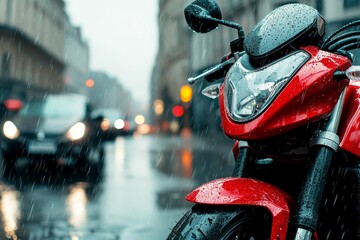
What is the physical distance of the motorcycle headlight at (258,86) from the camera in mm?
2480

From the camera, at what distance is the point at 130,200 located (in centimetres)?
766

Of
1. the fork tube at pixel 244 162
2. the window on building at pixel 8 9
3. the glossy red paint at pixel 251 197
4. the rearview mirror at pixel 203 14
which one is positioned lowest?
the glossy red paint at pixel 251 197

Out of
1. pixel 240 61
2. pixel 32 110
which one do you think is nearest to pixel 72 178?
pixel 32 110

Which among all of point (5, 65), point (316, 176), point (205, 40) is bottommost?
point (5, 65)

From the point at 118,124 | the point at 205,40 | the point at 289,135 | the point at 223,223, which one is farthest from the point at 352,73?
the point at 205,40

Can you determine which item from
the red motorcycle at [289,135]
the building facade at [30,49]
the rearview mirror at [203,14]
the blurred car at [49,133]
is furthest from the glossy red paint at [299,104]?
the building facade at [30,49]

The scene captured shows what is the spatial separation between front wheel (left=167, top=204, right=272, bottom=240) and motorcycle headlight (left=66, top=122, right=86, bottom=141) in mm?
8762

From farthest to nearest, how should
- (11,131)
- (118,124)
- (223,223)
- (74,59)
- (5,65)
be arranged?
(74,59) → (5,65) → (118,124) → (11,131) → (223,223)

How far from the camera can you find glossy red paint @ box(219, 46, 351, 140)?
7.96 ft

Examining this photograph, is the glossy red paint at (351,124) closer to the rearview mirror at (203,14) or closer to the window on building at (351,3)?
the rearview mirror at (203,14)

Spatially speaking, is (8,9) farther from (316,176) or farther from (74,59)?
(316,176)

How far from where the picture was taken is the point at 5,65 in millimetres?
39438

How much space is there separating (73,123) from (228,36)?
20.3 m

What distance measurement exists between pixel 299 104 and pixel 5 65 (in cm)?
3928
